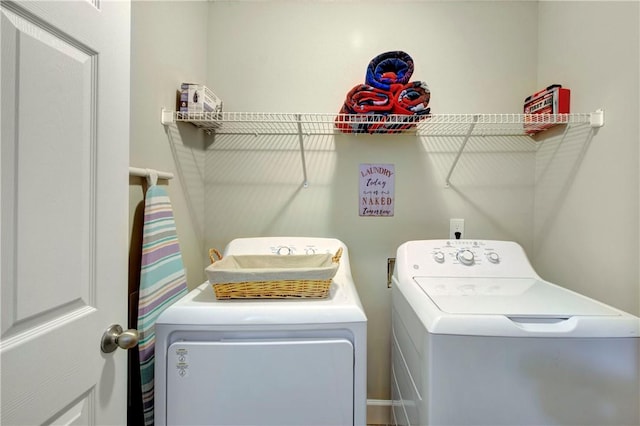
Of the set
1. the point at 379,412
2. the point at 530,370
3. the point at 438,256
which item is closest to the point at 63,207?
the point at 530,370

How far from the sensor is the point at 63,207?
586mm

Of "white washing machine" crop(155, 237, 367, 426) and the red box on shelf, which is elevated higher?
the red box on shelf

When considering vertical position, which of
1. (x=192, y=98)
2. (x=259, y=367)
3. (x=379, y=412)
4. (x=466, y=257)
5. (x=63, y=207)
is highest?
(x=192, y=98)

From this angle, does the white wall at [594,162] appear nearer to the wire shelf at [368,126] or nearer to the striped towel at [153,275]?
the wire shelf at [368,126]

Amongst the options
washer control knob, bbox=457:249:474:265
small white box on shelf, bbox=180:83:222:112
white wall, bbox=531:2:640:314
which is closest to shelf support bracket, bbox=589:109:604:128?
white wall, bbox=531:2:640:314

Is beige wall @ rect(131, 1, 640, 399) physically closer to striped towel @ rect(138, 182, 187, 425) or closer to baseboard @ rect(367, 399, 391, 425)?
baseboard @ rect(367, 399, 391, 425)

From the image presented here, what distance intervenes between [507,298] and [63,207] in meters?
1.29

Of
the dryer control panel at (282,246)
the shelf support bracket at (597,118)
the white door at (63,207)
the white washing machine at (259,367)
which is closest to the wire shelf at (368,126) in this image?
the shelf support bracket at (597,118)

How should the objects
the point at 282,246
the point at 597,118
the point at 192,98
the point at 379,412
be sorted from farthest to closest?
the point at 379,412, the point at 282,246, the point at 192,98, the point at 597,118

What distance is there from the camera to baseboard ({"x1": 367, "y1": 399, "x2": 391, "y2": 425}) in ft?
5.48

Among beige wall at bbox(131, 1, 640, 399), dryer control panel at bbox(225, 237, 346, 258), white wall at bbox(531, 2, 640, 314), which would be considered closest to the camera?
white wall at bbox(531, 2, 640, 314)

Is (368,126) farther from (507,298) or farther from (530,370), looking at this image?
(530,370)

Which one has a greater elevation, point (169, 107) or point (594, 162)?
point (169, 107)

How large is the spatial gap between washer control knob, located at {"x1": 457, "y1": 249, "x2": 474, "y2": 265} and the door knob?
4.28ft
